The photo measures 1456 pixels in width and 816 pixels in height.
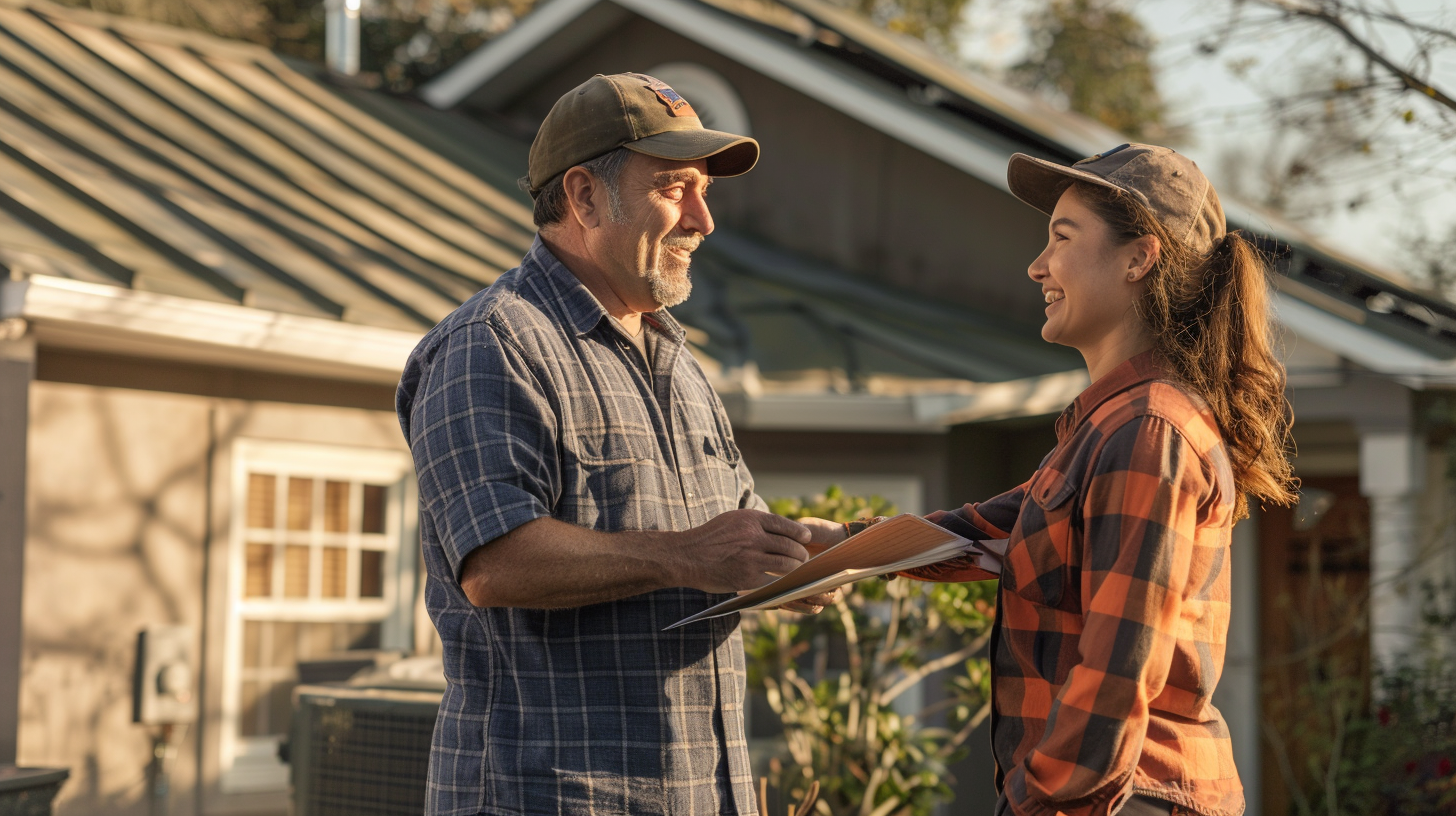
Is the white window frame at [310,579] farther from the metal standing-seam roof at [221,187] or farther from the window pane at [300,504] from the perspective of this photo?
the metal standing-seam roof at [221,187]

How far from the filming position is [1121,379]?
2197 millimetres

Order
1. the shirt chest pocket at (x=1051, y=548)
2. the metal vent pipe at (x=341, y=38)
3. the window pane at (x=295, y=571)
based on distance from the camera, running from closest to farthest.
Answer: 1. the shirt chest pocket at (x=1051, y=548)
2. the window pane at (x=295, y=571)
3. the metal vent pipe at (x=341, y=38)

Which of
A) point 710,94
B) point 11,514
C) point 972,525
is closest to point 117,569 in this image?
point 11,514

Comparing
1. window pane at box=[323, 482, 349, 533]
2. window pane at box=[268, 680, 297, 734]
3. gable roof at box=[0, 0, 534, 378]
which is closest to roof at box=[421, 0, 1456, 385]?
gable roof at box=[0, 0, 534, 378]

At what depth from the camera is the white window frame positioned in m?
6.76

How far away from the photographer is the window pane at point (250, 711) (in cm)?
688

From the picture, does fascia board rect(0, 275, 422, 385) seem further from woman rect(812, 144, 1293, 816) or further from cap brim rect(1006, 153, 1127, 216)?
woman rect(812, 144, 1293, 816)

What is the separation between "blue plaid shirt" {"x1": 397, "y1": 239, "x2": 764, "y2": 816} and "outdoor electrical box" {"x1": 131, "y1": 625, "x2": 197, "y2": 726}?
13.9ft

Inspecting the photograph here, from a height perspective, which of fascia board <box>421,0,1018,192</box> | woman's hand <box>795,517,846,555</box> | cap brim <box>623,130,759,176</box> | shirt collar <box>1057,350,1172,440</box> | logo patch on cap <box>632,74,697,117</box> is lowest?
woman's hand <box>795,517,846,555</box>

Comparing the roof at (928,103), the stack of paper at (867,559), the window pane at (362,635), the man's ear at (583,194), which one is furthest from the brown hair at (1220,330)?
the window pane at (362,635)

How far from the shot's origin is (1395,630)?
745cm

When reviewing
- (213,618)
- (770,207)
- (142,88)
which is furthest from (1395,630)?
(142,88)

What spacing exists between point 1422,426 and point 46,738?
680cm

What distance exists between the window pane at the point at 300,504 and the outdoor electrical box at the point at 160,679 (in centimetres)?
92
